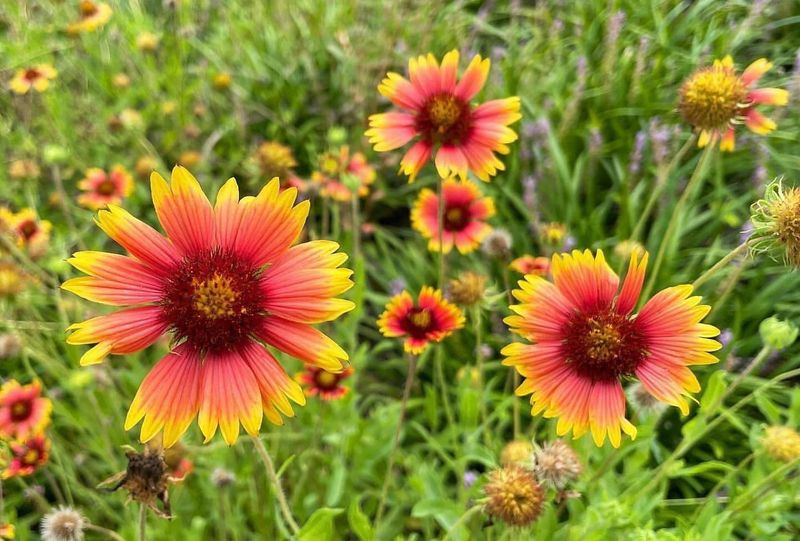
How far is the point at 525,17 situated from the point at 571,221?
1764 millimetres

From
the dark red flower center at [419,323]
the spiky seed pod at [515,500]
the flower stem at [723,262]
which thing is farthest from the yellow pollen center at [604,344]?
the dark red flower center at [419,323]

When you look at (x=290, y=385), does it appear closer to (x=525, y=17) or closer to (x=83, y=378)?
(x=83, y=378)

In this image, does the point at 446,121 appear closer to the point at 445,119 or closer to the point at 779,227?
the point at 445,119

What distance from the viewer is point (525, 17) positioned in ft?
12.1

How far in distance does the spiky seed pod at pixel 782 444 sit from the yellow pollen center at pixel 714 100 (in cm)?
69

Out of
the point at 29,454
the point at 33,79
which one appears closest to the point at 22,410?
the point at 29,454

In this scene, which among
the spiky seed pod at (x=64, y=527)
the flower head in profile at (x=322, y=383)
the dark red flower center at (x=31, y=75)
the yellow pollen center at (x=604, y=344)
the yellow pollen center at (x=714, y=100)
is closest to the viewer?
the yellow pollen center at (x=604, y=344)

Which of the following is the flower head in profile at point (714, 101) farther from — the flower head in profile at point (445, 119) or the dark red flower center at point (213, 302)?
the dark red flower center at point (213, 302)

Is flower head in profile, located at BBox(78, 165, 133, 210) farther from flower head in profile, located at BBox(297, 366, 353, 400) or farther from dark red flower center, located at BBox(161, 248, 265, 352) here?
dark red flower center, located at BBox(161, 248, 265, 352)

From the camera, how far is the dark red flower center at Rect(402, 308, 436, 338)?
1391mm

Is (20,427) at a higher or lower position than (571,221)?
lower

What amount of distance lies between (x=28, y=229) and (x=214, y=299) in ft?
Result: 4.97

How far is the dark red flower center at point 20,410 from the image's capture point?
1.73 meters

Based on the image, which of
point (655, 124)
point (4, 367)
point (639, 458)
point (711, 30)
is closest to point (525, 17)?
point (711, 30)
